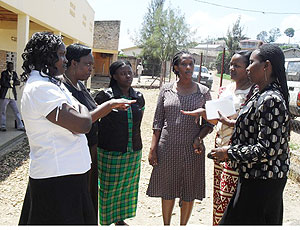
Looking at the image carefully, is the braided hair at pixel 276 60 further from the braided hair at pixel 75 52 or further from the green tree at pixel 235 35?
the green tree at pixel 235 35

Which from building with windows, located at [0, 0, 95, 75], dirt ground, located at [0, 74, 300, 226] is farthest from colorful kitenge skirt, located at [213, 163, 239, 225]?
building with windows, located at [0, 0, 95, 75]

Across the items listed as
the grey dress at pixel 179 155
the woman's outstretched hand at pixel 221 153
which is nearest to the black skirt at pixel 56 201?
the woman's outstretched hand at pixel 221 153

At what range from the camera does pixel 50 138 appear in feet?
5.73

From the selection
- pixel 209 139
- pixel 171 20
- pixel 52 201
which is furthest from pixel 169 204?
pixel 171 20

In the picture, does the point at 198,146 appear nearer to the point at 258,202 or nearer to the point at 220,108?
the point at 220,108

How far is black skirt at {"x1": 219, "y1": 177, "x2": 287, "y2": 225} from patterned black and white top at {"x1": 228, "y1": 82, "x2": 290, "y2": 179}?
0.19ft

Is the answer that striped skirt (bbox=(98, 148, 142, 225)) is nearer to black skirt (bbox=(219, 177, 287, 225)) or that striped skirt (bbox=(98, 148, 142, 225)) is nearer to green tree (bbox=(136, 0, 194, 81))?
black skirt (bbox=(219, 177, 287, 225))

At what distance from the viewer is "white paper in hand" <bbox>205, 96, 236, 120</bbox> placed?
248 centimetres

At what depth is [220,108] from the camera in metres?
2.50

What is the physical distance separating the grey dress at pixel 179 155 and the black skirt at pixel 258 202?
0.79 metres

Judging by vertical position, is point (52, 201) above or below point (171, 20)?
below

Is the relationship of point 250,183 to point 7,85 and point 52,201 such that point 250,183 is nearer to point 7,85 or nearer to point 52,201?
point 52,201

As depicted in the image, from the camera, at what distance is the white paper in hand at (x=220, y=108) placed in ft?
8.14

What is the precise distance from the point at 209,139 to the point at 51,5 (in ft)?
18.3
